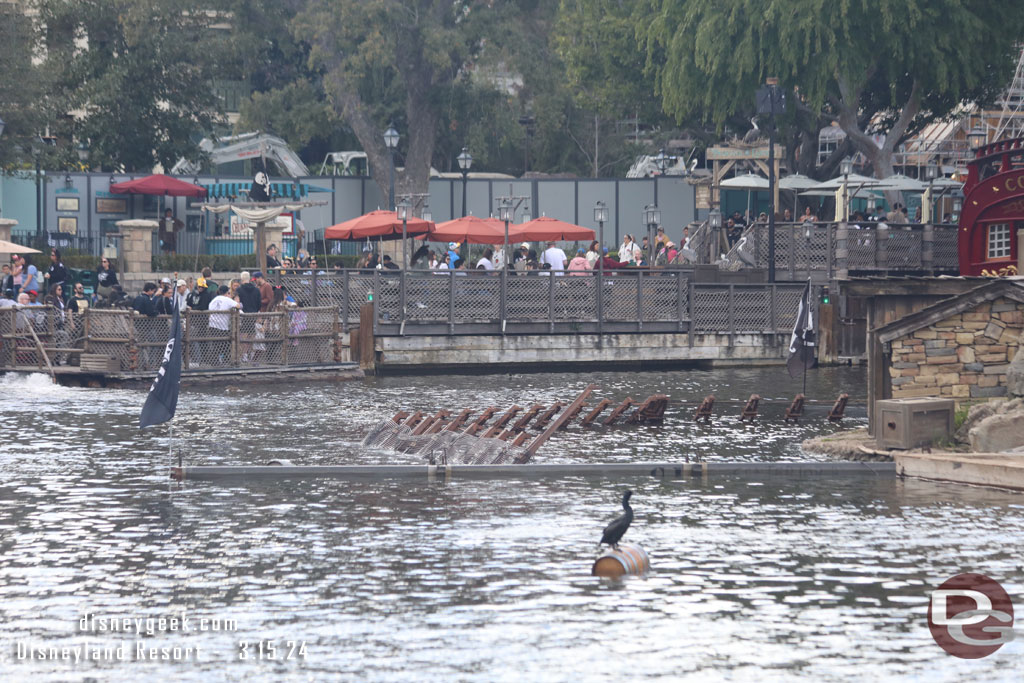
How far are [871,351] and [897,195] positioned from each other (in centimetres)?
2587

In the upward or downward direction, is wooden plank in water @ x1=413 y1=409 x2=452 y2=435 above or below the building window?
below

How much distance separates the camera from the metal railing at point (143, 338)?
92.5 feet

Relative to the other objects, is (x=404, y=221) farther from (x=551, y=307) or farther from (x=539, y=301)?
(x=551, y=307)

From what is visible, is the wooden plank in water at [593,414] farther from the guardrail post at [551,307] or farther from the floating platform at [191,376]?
the guardrail post at [551,307]

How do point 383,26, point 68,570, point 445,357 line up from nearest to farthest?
1. point 68,570
2. point 445,357
3. point 383,26

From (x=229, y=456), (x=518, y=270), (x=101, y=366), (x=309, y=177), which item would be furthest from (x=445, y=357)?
(x=309, y=177)

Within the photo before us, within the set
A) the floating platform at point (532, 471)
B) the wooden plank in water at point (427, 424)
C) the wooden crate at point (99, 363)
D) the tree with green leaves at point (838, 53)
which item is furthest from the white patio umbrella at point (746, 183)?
the floating platform at point (532, 471)

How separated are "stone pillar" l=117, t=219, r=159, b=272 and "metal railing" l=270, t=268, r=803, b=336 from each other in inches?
349

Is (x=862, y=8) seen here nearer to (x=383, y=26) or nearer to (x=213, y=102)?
(x=383, y=26)

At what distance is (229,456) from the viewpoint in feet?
Result: 64.7

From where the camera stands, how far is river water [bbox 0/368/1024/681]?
1024 cm

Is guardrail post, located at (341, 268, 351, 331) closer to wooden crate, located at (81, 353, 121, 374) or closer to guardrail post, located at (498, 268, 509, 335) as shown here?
guardrail post, located at (498, 268, 509, 335)

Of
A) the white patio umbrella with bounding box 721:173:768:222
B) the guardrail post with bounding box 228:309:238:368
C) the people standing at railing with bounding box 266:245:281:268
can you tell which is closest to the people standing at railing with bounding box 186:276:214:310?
the guardrail post with bounding box 228:309:238:368

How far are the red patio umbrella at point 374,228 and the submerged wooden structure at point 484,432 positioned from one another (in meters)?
9.70
